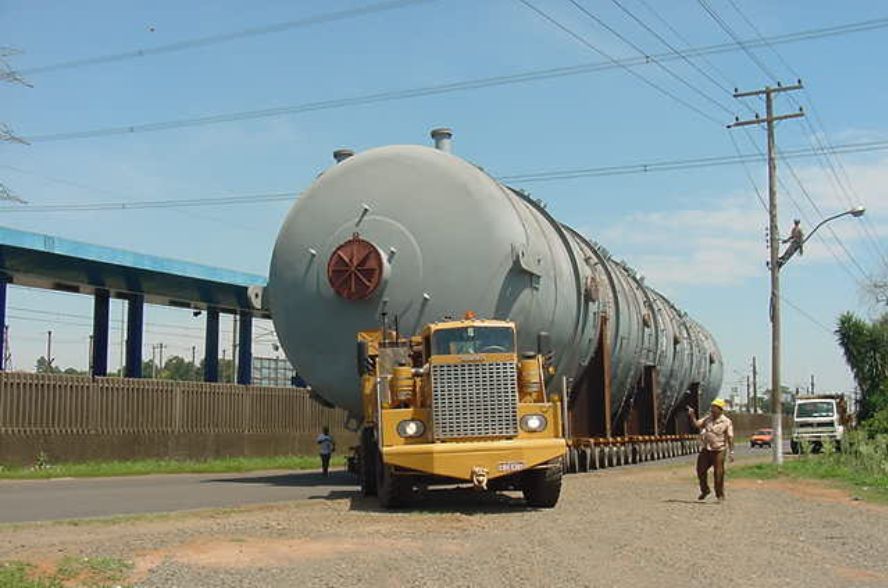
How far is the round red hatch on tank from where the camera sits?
17531mm

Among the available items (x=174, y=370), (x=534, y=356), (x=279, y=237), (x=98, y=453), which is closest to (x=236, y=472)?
(x=98, y=453)

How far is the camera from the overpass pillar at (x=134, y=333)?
114ft

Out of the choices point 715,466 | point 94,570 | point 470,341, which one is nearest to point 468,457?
point 470,341

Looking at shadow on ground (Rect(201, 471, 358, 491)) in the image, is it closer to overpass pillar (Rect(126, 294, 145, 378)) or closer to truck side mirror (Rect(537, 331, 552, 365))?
truck side mirror (Rect(537, 331, 552, 365))

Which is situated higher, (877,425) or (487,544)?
(877,425)

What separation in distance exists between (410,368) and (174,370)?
12746cm

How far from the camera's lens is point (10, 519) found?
1367cm

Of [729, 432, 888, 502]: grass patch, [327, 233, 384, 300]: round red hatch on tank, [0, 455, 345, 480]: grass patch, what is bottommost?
[0, 455, 345, 480]: grass patch

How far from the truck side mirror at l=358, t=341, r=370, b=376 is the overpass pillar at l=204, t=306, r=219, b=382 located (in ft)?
77.8

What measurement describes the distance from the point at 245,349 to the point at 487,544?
30058mm

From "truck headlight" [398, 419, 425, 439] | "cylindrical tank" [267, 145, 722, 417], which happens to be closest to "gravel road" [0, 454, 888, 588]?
"truck headlight" [398, 419, 425, 439]

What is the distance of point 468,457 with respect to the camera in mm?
13688

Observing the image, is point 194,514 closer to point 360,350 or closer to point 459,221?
point 360,350

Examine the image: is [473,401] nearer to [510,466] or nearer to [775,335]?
[510,466]
